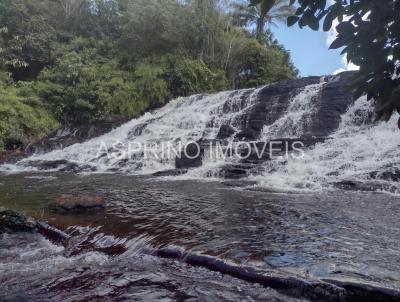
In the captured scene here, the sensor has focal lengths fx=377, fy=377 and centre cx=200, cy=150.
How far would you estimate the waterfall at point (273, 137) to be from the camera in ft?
31.6

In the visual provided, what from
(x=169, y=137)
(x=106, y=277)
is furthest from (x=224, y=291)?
(x=169, y=137)

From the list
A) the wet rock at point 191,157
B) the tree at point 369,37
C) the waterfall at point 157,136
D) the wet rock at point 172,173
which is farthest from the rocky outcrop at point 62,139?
the tree at point 369,37

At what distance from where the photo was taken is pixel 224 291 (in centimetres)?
326

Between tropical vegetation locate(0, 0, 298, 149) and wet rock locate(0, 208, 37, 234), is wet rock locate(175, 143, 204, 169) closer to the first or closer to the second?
wet rock locate(0, 208, 37, 234)

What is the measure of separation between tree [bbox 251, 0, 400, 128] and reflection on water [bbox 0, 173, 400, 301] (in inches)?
72.3

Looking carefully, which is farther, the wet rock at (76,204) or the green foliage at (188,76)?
the green foliage at (188,76)

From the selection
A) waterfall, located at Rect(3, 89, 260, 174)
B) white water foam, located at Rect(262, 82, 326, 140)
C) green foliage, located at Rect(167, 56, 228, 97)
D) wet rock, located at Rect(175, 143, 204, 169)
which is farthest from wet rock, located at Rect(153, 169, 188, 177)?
green foliage, located at Rect(167, 56, 228, 97)

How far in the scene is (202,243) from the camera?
4352mm

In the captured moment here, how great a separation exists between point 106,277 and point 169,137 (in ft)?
38.1

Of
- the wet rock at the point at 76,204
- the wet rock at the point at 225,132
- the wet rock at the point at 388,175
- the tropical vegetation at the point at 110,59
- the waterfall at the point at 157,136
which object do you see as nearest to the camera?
the wet rock at the point at 76,204

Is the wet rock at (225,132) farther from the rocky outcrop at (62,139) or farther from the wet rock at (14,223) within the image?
the wet rock at (14,223)

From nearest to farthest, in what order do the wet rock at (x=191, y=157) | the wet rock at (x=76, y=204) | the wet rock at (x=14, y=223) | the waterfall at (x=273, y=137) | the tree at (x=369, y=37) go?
the tree at (x=369, y=37)
the wet rock at (x=14, y=223)
the wet rock at (x=76, y=204)
the waterfall at (x=273, y=137)
the wet rock at (x=191, y=157)

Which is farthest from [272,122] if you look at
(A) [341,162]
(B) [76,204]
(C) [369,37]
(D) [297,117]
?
(C) [369,37]

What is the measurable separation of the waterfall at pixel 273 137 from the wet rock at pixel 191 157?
0.22 metres
